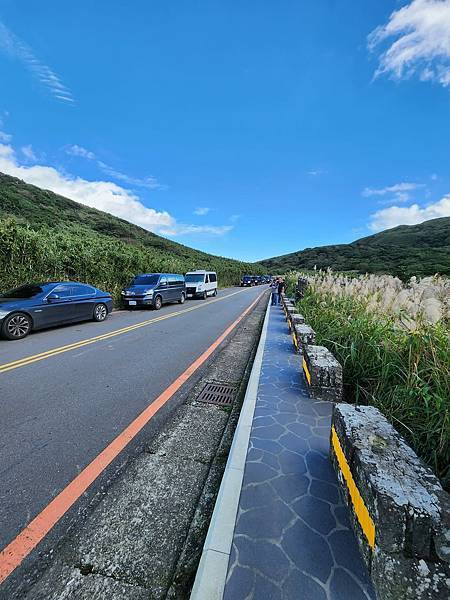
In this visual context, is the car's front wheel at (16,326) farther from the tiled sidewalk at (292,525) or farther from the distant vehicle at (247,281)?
the distant vehicle at (247,281)

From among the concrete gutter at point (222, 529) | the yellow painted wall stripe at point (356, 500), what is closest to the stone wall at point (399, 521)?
the yellow painted wall stripe at point (356, 500)

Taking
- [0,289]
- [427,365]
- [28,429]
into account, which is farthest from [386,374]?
[0,289]

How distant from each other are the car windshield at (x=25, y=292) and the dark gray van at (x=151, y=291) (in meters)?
→ 4.95

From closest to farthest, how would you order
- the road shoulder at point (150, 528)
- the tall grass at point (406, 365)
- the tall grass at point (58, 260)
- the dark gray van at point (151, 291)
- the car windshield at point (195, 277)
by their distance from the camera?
the road shoulder at point (150, 528), the tall grass at point (406, 365), the tall grass at point (58, 260), the dark gray van at point (151, 291), the car windshield at point (195, 277)

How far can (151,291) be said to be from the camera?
1307cm

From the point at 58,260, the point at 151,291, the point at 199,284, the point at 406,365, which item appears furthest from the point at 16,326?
the point at 199,284

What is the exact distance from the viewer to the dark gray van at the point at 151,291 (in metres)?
12.9

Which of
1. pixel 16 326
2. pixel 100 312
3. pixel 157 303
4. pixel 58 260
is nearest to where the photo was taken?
pixel 16 326

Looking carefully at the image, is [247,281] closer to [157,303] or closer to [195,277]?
[195,277]

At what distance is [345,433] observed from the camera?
2033 millimetres

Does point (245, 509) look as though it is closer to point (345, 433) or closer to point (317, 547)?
point (317, 547)

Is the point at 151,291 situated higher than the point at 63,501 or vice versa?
the point at 151,291

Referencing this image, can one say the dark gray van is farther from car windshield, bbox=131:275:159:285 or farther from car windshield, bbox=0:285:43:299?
car windshield, bbox=0:285:43:299

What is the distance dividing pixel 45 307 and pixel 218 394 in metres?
6.20
